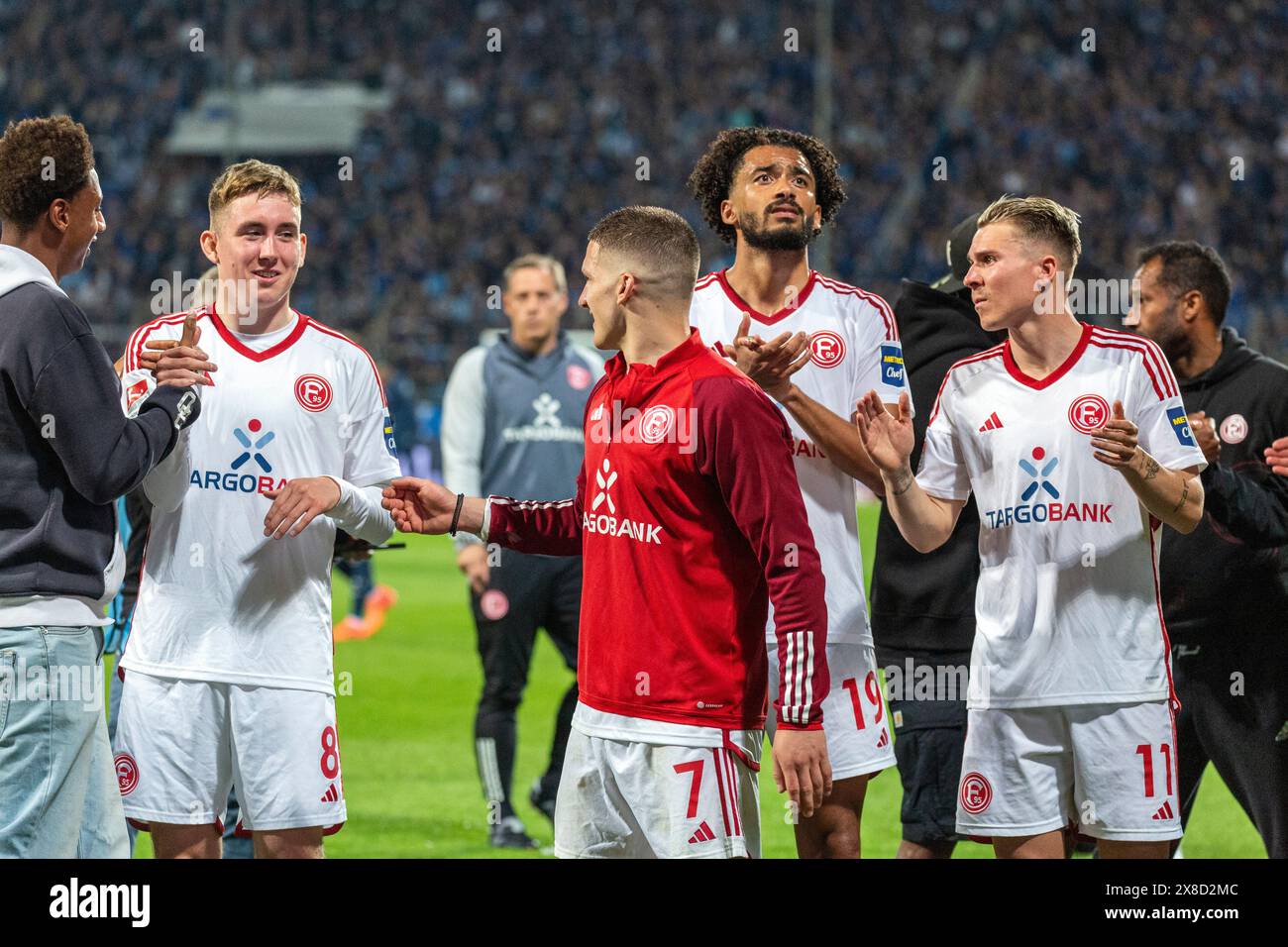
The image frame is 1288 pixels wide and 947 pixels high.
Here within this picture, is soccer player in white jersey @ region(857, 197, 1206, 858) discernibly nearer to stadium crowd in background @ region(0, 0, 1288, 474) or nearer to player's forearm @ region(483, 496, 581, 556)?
player's forearm @ region(483, 496, 581, 556)

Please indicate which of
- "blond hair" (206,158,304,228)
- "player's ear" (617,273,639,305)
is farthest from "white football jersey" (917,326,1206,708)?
"blond hair" (206,158,304,228)

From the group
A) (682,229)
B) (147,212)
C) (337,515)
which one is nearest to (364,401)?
(337,515)

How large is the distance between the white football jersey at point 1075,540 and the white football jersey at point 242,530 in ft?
6.05

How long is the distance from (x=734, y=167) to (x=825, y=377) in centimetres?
76

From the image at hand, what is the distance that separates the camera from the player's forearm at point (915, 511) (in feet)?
14.4

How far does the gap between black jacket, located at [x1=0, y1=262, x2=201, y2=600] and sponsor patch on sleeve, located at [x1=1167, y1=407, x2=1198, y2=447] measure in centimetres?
270

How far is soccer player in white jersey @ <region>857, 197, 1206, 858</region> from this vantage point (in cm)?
434

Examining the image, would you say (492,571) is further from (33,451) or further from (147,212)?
(147,212)

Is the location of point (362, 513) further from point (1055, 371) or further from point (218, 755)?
point (1055, 371)

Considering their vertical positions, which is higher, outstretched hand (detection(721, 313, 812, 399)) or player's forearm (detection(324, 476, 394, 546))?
outstretched hand (detection(721, 313, 812, 399))

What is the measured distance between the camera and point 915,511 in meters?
4.46

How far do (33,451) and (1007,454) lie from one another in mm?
2569

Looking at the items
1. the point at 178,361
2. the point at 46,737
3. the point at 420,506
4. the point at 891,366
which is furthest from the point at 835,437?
the point at 46,737

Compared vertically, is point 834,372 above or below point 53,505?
above
